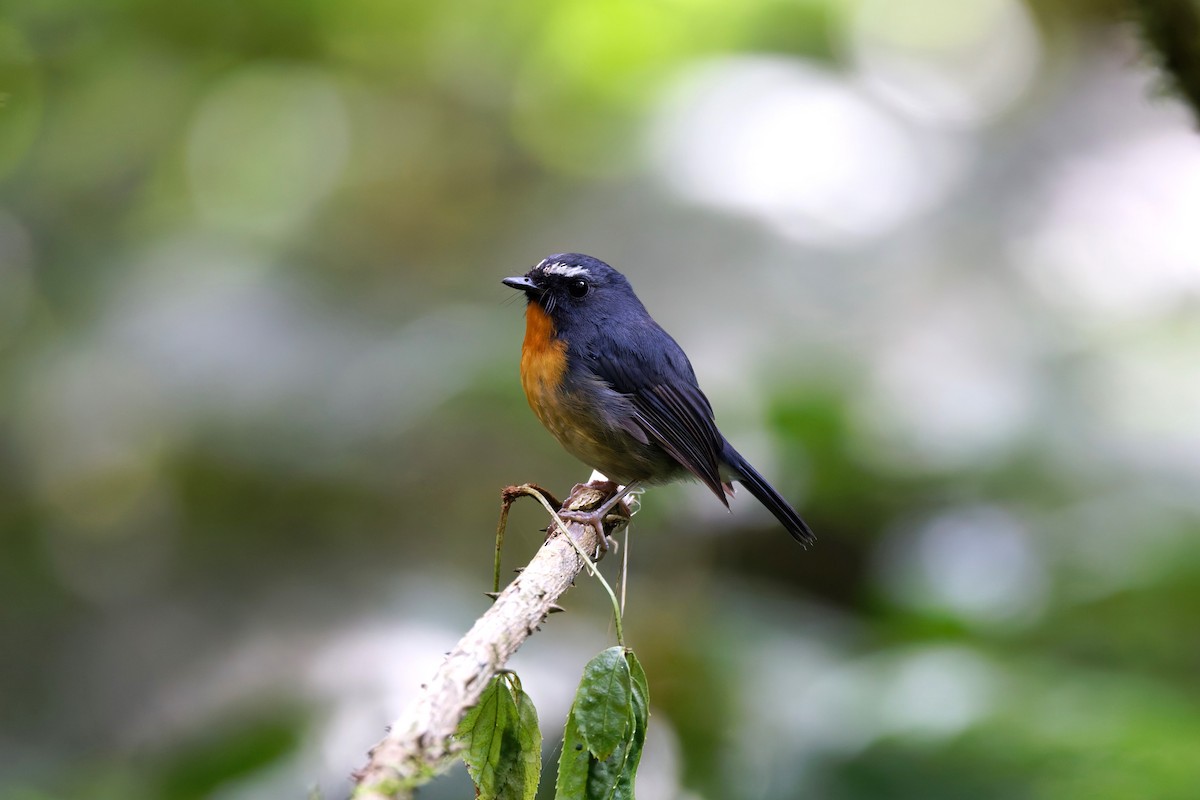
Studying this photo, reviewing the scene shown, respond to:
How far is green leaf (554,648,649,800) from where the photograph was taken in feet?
5.36

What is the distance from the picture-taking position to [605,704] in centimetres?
169

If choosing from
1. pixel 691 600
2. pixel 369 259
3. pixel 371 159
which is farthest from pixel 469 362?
pixel 371 159

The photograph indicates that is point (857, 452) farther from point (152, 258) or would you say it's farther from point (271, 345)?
point (152, 258)

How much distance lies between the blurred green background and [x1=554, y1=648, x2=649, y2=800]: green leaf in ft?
5.67

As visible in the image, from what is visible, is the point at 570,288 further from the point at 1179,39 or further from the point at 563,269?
the point at 1179,39

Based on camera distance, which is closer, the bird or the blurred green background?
the bird

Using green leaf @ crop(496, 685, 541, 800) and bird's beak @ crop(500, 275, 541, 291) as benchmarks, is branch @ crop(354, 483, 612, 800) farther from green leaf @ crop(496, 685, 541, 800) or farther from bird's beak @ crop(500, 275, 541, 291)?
bird's beak @ crop(500, 275, 541, 291)

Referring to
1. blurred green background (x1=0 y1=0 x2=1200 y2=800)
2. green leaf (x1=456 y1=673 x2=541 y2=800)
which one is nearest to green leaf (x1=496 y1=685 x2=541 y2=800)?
green leaf (x1=456 y1=673 x2=541 y2=800)

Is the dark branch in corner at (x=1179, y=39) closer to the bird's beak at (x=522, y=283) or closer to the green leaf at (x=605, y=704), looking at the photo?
the green leaf at (x=605, y=704)

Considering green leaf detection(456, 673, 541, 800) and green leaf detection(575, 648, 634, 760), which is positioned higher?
green leaf detection(575, 648, 634, 760)

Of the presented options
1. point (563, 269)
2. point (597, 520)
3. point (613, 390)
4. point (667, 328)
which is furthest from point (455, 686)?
point (667, 328)

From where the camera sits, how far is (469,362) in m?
4.60

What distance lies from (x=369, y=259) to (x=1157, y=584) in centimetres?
486

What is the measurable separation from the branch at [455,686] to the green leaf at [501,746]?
0.28 feet
